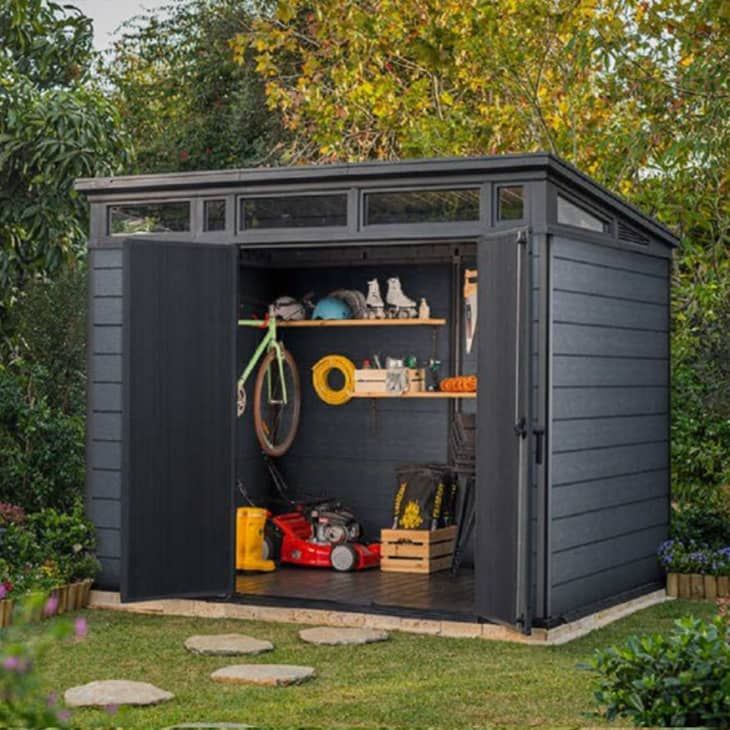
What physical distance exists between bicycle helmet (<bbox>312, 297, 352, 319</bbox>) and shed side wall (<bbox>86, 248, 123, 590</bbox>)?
6.73 feet

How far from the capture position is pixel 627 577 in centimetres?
971

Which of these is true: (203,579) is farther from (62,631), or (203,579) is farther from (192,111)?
(192,111)

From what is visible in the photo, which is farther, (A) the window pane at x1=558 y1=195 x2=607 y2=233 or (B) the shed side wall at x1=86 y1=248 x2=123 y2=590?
(B) the shed side wall at x1=86 y1=248 x2=123 y2=590

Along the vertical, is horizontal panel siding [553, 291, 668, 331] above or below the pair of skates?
below

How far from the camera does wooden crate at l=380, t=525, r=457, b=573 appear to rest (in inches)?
417

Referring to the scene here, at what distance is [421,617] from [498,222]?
2.31 m

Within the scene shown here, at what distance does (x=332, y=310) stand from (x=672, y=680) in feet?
21.3

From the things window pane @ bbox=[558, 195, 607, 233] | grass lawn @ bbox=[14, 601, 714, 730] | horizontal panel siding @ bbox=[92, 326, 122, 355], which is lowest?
grass lawn @ bbox=[14, 601, 714, 730]

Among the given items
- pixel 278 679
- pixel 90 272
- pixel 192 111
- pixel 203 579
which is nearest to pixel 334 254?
pixel 90 272

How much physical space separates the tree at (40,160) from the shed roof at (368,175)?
250cm

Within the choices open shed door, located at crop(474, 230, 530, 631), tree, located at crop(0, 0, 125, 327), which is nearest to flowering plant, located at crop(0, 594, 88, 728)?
open shed door, located at crop(474, 230, 530, 631)

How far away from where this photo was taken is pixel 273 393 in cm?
1156

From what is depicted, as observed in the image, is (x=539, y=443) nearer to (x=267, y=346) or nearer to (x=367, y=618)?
(x=367, y=618)

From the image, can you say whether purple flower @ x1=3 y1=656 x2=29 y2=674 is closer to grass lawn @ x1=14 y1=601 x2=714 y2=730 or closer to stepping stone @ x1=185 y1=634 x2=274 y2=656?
grass lawn @ x1=14 y1=601 x2=714 y2=730
